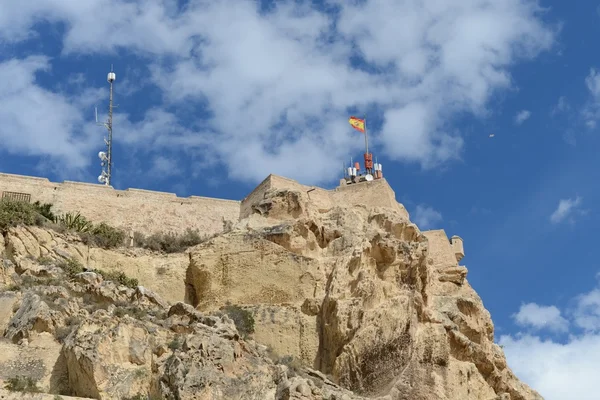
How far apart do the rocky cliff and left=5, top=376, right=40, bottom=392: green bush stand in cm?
5

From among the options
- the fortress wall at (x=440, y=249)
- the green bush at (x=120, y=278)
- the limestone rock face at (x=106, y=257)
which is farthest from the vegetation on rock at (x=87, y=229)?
the fortress wall at (x=440, y=249)

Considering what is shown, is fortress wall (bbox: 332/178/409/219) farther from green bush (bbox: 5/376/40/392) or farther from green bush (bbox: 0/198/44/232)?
green bush (bbox: 5/376/40/392)

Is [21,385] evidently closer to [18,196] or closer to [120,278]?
[120,278]

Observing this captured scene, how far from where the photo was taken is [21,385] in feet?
66.9

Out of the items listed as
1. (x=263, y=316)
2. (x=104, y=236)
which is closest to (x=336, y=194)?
(x=263, y=316)

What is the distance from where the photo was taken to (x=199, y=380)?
2033 cm

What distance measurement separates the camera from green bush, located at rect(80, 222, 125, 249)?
2878 cm

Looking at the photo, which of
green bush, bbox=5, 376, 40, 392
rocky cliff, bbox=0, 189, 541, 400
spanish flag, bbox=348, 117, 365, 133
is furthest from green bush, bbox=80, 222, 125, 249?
spanish flag, bbox=348, 117, 365, 133

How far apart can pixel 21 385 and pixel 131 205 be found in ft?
40.6

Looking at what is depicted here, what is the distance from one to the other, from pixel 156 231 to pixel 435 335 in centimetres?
1005

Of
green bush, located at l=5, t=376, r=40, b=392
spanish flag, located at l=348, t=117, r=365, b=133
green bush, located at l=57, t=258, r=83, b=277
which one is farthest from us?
spanish flag, located at l=348, t=117, r=365, b=133

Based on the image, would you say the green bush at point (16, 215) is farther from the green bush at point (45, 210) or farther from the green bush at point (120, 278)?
the green bush at point (120, 278)

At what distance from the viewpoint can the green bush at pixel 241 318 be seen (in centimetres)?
2581

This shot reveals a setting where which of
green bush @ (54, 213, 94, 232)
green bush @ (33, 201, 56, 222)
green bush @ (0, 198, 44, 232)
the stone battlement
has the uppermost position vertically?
the stone battlement
